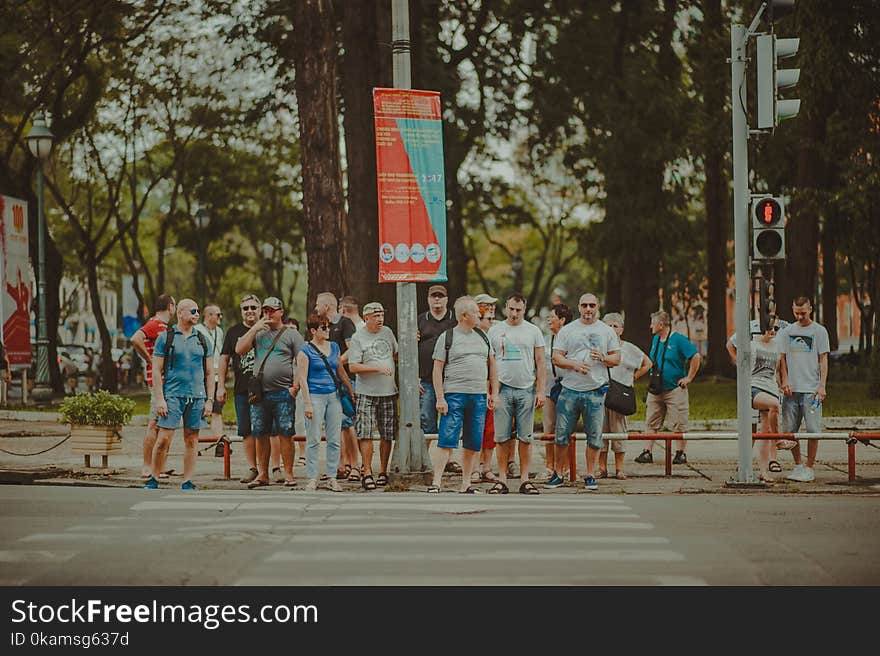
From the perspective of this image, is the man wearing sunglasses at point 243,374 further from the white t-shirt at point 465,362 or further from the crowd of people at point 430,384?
the white t-shirt at point 465,362

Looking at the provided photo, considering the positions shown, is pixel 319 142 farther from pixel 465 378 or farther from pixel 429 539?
pixel 429 539

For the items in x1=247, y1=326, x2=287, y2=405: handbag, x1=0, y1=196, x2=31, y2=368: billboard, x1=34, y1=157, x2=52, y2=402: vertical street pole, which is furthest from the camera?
x1=34, y1=157, x2=52, y2=402: vertical street pole

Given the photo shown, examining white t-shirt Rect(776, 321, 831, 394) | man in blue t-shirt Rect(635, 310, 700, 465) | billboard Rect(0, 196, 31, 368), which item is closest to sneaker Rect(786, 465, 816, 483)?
white t-shirt Rect(776, 321, 831, 394)


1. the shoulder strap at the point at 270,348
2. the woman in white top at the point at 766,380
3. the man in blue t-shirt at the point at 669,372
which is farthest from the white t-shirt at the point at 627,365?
the shoulder strap at the point at 270,348

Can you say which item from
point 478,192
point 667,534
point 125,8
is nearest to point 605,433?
point 667,534

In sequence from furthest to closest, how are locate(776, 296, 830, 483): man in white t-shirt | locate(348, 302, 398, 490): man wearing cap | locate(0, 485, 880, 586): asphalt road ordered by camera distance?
locate(776, 296, 830, 483): man in white t-shirt, locate(348, 302, 398, 490): man wearing cap, locate(0, 485, 880, 586): asphalt road

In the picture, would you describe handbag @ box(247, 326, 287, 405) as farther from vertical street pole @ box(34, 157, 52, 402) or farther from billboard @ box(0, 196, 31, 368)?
vertical street pole @ box(34, 157, 52, 402)

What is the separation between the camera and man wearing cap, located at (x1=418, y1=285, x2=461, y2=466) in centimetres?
1493

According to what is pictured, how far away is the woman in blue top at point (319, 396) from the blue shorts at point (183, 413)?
114 centimetres

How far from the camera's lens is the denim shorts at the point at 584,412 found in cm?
1392

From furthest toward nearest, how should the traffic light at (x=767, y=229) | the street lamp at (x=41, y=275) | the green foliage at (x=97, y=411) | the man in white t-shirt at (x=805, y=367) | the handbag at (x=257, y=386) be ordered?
the street lamp at (x=41, y=275) → the green foliage at (x=97, y=411) → the man in white t-shirt at (x=805, y=367) → the handbag at (x=257, y=386) → the traffic light at (x=767, y=229)

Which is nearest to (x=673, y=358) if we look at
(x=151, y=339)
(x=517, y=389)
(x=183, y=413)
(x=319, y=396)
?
(x=517, y=389)

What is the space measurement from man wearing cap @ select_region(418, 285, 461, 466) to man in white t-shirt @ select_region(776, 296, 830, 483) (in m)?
3.81
